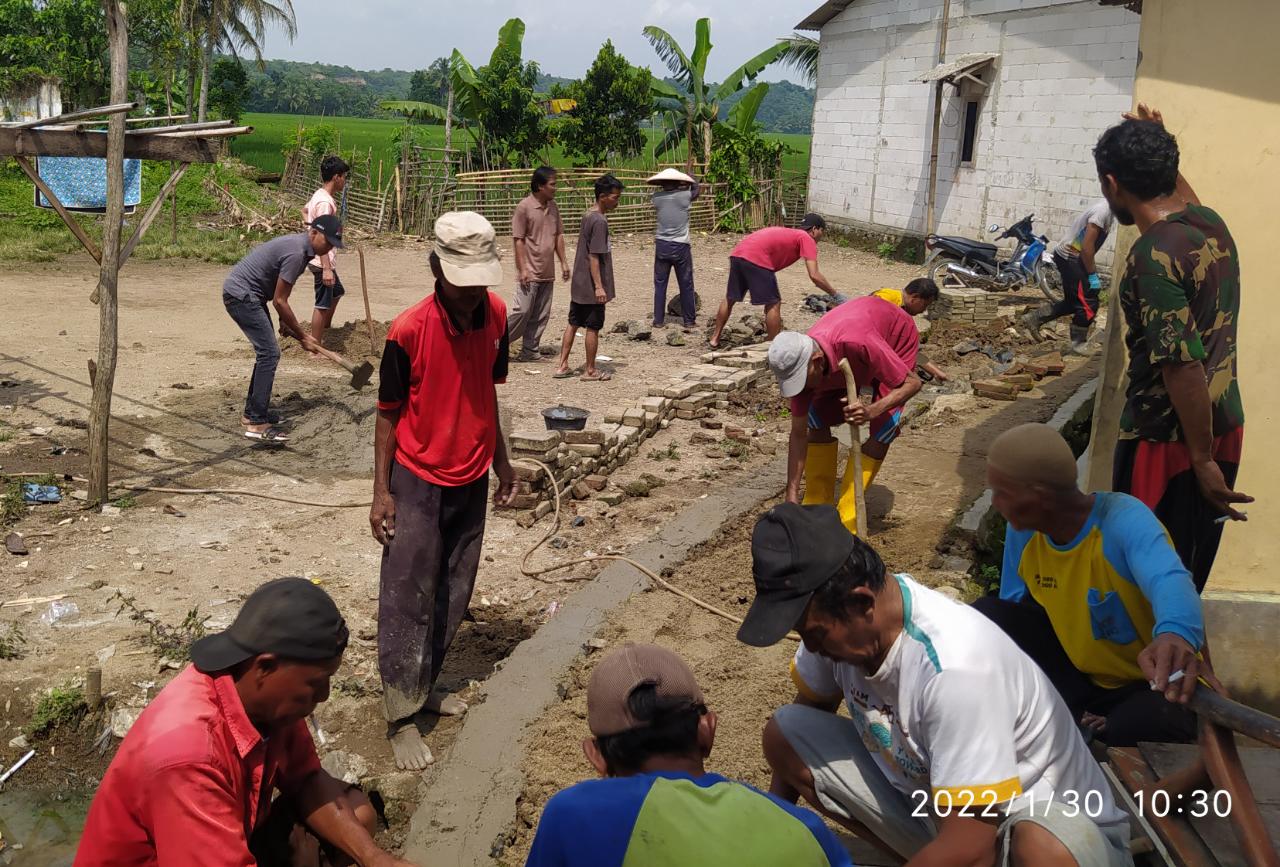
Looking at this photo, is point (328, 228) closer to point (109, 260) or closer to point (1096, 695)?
point (109, 260)

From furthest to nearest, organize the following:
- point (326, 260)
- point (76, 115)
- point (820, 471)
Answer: point (326, 260)
point (76, 115)
point (820, 471)

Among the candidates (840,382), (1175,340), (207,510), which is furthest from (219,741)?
(207,510)

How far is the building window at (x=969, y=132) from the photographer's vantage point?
17875mm

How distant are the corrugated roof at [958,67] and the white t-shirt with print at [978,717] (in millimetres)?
16384

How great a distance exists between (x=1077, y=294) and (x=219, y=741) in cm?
1041

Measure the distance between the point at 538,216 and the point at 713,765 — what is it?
7086mm

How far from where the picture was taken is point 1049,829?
2.11 metres

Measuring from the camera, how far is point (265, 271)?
776cm

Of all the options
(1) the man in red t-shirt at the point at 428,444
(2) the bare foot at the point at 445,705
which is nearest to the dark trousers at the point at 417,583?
(1) the man in red t-shirt at the point at 428,444

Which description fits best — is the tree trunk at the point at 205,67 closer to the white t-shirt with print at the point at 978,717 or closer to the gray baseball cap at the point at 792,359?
the gray baseball cap at the point at 792,359

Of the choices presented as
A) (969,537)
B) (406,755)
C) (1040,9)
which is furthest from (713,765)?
(1040,9)

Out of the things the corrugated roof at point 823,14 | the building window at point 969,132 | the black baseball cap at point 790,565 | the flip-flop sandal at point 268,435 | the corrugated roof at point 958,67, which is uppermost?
the corrugated roof at point 823,14

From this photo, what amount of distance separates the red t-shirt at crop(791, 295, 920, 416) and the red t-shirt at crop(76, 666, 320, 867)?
3.43 metres

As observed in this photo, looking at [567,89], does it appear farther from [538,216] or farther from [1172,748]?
[1172,748]
